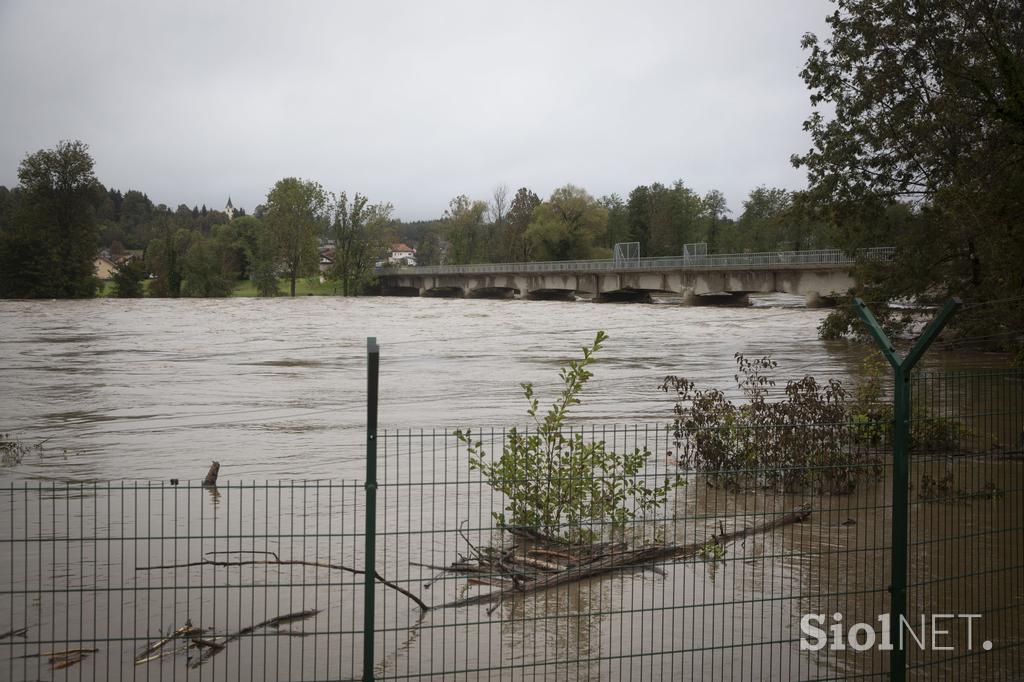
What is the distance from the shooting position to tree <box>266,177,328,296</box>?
117 meters

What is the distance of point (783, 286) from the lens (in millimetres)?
68438

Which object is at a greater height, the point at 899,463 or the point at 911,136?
the point at 911,136

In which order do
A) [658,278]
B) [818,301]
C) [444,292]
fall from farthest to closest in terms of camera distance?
1. [444,292]
2. [658,278]
3. [818,301]

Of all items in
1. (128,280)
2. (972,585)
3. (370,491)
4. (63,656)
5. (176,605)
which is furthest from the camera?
(128,280)

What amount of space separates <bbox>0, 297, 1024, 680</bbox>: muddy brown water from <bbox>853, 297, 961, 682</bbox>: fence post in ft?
1.42

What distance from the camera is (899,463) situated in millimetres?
5199

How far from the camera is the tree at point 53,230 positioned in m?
85.4

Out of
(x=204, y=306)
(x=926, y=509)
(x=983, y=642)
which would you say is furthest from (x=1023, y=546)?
(x=204, y=306)

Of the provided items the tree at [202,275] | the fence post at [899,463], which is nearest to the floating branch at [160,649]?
the fence post at [899,463]

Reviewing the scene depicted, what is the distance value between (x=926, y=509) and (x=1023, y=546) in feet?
4.76

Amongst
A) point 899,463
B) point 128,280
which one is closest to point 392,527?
point 899,463

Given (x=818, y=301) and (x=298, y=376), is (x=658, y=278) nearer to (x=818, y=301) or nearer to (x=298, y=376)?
(x=818, y=301)

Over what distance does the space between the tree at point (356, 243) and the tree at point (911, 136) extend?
8627 centimetres

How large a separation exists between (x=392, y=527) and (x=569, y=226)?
112 metres
